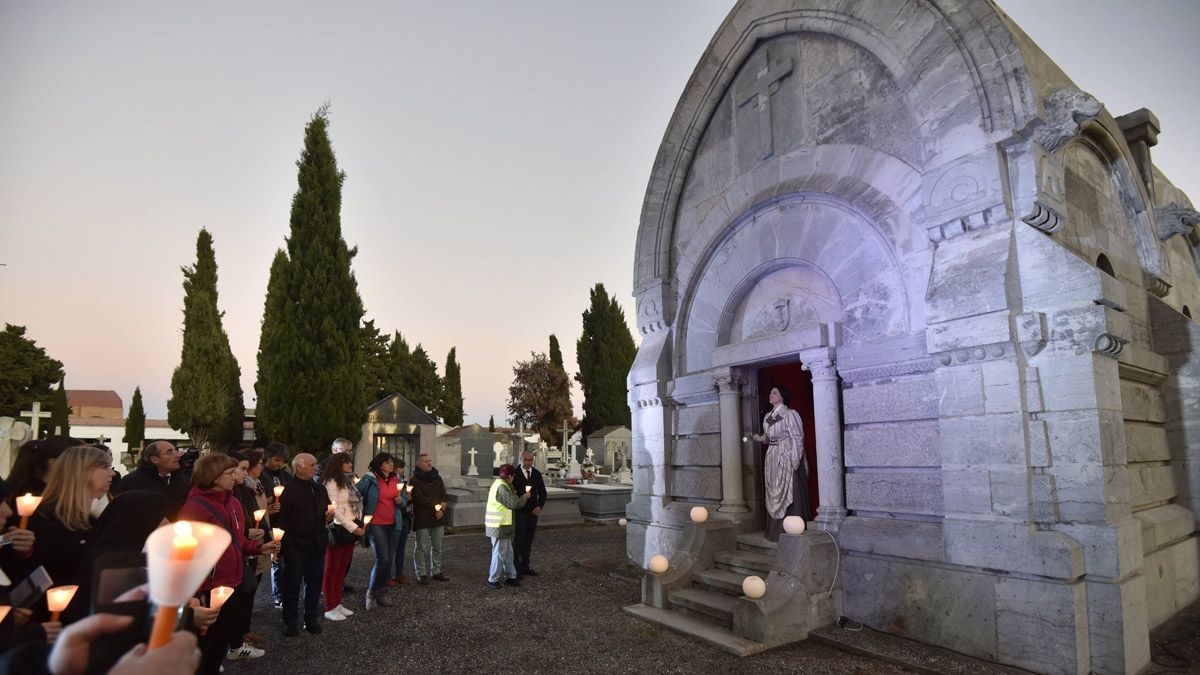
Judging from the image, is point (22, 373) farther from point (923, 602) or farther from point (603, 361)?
point (923, 602)

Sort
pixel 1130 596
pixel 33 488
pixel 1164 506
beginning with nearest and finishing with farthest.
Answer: pixel 33 488 → pixel 1130 596 → pixel 1164 506

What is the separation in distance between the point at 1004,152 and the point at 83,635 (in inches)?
281

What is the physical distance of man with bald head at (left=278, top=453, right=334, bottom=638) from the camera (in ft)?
20.5

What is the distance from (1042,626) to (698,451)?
4.53 m

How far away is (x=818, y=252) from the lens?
751 centimetres

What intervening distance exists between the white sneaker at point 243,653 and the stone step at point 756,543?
5273 mm

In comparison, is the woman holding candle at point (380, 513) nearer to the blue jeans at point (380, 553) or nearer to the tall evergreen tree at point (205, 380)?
the blue jeans at point (380, 553)

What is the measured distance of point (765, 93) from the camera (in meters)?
8.68

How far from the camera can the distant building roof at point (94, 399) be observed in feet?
227

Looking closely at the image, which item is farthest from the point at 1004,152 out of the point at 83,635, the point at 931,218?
the point at 83,635

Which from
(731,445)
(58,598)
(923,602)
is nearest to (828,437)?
(731,445)

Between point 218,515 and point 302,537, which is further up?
point 218,515

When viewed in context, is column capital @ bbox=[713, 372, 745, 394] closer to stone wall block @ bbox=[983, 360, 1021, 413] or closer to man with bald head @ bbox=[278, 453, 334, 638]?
stone wall block @ bbox=[983, 360, 1021, 413]

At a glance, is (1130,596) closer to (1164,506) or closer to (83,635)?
(1164,506)
